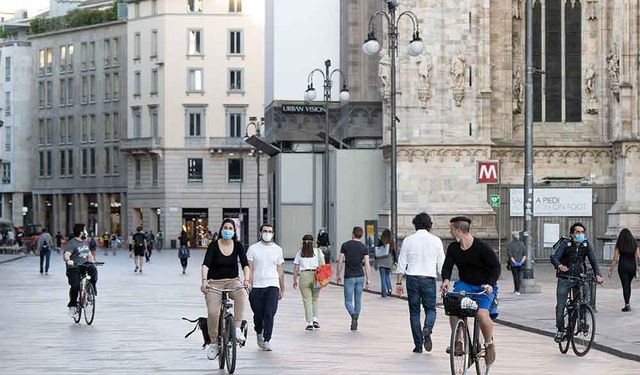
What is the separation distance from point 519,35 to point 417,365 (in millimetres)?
42722

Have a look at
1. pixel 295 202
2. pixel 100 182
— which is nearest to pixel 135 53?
pixel 100 182

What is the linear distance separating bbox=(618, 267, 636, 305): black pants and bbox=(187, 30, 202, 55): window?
275 feet

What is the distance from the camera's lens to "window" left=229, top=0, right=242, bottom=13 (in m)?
114

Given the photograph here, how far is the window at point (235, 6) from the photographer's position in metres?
114

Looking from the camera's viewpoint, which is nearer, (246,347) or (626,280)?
(246,347)

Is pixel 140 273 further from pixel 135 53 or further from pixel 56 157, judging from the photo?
pixel 56 157

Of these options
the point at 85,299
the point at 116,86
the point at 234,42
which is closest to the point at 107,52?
the point at 116,86

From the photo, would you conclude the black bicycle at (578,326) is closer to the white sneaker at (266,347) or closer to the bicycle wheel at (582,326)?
the bicycle wheel at (582,326)

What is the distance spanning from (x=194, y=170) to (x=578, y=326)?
301 feet

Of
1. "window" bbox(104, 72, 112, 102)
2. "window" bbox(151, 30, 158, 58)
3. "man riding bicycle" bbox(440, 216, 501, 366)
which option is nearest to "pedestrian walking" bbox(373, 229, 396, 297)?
"man riding bicycle" bbox(440, 216, 501, 366)

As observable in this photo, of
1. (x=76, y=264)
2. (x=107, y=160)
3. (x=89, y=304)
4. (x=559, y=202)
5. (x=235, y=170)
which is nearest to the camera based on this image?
(x=89, y=304)

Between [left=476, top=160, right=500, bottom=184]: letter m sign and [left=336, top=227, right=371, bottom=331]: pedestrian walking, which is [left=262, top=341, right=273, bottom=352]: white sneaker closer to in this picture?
[left=336, top=227, right=371, bottom=331]: pedestrian walking

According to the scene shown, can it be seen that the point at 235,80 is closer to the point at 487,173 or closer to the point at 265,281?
the point at 487,173

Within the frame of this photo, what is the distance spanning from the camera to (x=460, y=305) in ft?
58.6
